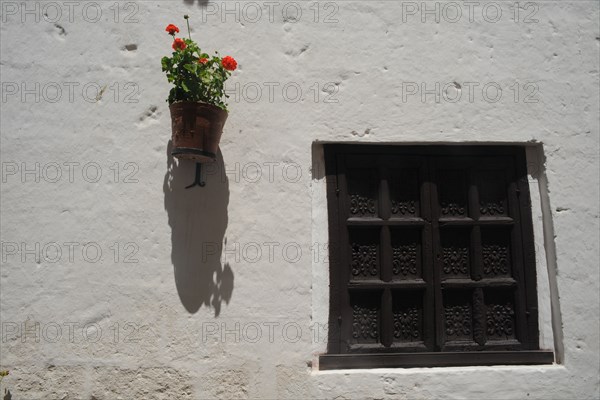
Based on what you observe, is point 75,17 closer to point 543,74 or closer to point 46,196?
point 46,196

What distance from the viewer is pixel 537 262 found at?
3.02 m

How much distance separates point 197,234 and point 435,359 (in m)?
1.65

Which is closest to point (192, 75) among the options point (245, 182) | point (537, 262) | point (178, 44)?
point (178, 44)

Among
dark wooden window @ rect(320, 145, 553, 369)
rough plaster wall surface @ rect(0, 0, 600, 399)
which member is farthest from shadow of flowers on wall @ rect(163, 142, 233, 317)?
dark wooden window @ rect(320, 145, 553, 369)

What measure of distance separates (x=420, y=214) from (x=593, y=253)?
1121 mm

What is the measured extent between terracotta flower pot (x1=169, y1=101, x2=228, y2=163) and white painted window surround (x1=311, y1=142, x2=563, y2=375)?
70 cm

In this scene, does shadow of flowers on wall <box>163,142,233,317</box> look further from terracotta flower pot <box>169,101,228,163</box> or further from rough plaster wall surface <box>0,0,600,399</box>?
terracotta flower pot <box>169,101,228,163</box>

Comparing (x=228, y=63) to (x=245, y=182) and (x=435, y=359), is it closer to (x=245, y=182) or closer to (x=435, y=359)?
(x=245, y=182)

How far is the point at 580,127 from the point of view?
10.1 feet

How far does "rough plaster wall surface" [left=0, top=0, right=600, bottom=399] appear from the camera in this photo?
277 cm

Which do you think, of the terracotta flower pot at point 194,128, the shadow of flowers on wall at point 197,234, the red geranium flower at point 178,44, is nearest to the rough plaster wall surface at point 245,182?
the shadow of flowers on wall at point 197,234

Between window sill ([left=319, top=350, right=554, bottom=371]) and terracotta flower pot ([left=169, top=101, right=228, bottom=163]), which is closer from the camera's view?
terracotta flower pot ([left=169, top=101, right=228, bottom=163])

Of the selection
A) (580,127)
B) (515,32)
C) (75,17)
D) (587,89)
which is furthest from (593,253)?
(75,17)

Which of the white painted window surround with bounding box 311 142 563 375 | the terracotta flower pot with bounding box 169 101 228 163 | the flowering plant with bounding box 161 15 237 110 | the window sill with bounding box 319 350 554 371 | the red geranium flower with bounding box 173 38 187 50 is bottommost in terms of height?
the window sill with bounding box 319 350 554 371
